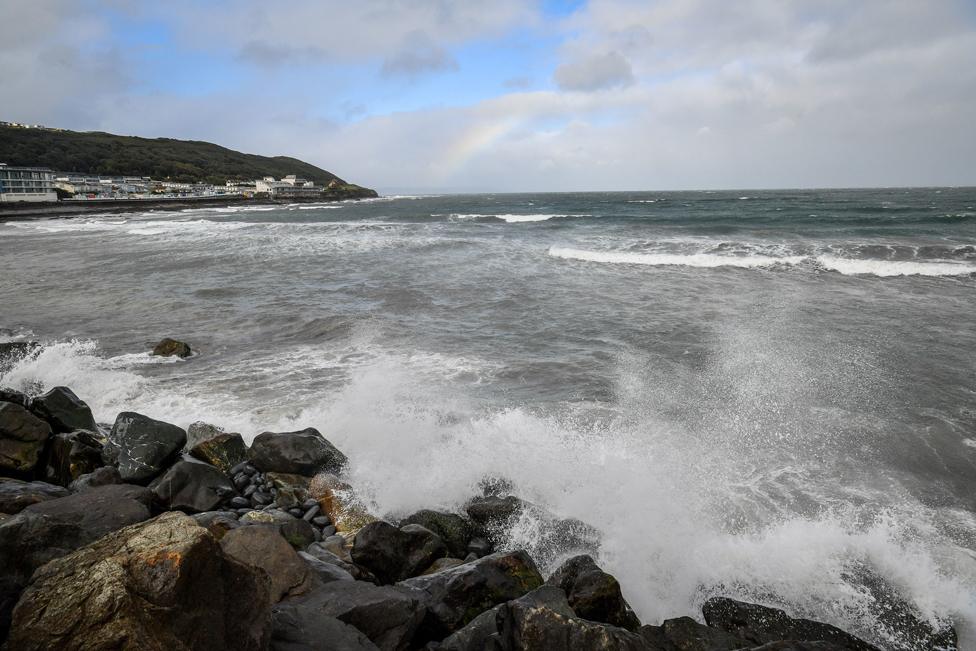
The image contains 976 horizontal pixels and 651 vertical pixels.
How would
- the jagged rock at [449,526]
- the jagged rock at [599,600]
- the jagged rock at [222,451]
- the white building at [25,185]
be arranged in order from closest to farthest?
the jagged rock at [599,600]
the jagged rock at [449,526]
the jagged rock at [222,451]
the white building at [25,185]

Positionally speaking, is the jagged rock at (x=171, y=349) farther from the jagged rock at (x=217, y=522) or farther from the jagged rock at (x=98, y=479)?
the jagged rock at (x=217, y=522)

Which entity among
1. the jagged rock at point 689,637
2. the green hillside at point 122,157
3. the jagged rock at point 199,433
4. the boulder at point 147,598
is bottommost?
the jagged rock at point 689,637

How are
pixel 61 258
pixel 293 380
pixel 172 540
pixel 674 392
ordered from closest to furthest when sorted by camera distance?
1. pixel 172 540
2. pixel 674 392
3. pixel 293 380
4. pixel 61 258

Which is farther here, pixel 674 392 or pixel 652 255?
pixel 652 255

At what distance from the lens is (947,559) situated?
4844 millimetres

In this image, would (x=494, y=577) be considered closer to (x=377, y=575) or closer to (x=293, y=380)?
(x=377, y=575)

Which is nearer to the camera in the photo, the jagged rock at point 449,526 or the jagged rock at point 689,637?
the jagged rock at point 689,637

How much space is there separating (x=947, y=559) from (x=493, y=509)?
4307 millimetres

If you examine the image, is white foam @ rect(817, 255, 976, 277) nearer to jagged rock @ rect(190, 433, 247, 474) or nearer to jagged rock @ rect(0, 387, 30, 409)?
jagged rock @ rect(190, 433, 247, 474)

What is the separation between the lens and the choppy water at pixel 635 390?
5039 millimetres

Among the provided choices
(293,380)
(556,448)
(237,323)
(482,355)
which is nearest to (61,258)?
(237,323)

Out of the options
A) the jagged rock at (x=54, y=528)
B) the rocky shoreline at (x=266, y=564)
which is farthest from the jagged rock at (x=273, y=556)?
the jagged rock at (x=54, y=528)

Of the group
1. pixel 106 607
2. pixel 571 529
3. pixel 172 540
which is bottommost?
pixel 571 529

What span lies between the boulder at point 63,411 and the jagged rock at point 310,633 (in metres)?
6.07
